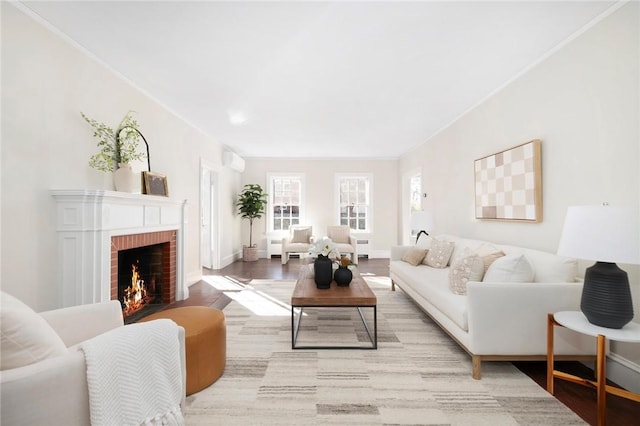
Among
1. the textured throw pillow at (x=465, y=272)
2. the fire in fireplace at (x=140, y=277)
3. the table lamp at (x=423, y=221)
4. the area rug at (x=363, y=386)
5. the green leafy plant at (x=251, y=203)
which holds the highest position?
the green leafy plant at (x=251, y=203)

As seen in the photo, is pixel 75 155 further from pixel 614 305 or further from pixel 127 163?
pixel 614 305

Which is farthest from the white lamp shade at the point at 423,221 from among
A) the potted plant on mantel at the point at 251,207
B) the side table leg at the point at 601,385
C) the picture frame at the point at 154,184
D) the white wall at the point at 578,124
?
the potted plant on mantel at the point at 251,207

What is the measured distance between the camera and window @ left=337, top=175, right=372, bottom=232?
730 centimetres

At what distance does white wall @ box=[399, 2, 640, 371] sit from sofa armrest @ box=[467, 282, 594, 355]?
1.25ft

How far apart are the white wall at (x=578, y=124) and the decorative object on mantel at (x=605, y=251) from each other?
57 centimetres

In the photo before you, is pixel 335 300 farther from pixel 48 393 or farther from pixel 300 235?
pixel 300 235

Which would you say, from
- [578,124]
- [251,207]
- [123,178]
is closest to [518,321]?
[578,124]

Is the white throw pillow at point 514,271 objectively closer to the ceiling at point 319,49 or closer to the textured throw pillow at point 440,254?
the textured throw pillow at point 440,254

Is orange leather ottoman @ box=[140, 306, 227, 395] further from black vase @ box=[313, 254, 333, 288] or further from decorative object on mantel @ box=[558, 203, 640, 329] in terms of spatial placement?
decorative object on mantel @ box=[558, 203, 640, 329]

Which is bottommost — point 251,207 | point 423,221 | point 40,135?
point 423,221

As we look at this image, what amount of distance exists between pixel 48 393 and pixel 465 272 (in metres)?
2.61

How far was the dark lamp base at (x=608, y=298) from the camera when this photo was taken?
1.54 m

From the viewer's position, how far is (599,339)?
4.98 feet

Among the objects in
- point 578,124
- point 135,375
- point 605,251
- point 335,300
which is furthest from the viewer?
point 335,300
